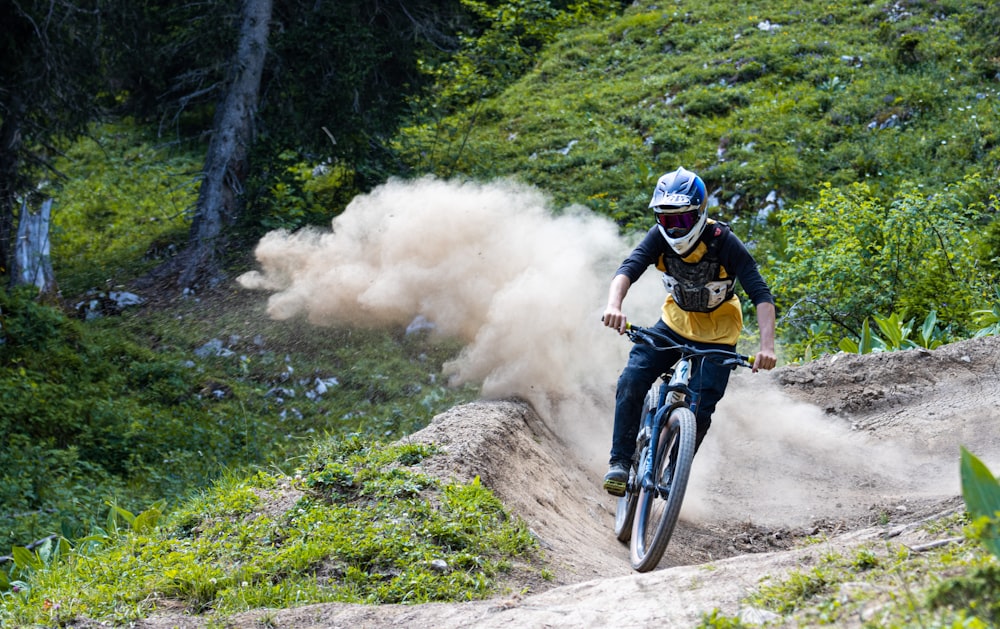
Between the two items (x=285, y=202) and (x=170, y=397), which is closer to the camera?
(x=170, y=397)

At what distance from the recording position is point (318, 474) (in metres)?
6.58

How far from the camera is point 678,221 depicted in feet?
20.9

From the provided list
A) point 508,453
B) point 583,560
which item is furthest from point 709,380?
point 508,453

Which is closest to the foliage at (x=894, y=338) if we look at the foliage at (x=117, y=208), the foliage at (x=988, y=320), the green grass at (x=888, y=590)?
the foliage at (x=988, y=320)

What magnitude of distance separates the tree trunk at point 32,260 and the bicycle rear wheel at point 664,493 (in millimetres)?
12110

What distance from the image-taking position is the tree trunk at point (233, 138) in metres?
16.0

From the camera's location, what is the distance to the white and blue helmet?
6.22 meters

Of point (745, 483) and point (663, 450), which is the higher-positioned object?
point (745, 483)

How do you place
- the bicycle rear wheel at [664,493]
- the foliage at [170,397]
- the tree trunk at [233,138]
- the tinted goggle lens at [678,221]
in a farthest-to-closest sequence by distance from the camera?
the tree trunk at [233,138], the foliage at [170,397], the tinted goggle lens at [678,221], the bicycle rear wheel at [664,493]

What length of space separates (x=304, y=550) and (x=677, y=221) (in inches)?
127

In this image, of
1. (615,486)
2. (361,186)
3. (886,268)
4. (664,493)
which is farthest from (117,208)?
(664,493)

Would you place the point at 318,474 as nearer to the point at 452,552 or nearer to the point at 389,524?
the point at 389,524

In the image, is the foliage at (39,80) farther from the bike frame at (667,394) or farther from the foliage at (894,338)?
the foliage at (894,338)

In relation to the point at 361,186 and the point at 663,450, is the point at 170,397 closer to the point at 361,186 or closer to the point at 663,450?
the point at 361,186
